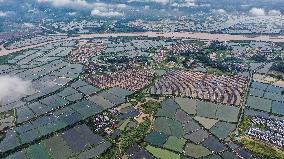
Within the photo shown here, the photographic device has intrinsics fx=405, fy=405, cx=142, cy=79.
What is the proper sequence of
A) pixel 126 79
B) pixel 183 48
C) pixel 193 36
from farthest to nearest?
pixel 193 36, pixel 183 48, pixel 126 79

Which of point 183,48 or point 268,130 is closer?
point 268,130

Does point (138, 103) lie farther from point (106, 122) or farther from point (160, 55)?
point (160, 55)

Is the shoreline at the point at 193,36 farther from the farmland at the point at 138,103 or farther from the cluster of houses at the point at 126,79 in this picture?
the cluster of houses at the point at 126,79

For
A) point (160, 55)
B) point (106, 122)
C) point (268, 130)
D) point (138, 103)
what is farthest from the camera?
point (160, 55)

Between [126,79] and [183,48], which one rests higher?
[183,48]

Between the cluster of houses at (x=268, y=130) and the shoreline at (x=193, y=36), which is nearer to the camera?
the cluster of houses at (x=268, y=130)

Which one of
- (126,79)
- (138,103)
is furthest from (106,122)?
(126,79)

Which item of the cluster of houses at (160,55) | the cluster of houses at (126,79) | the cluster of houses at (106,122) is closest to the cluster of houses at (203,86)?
the cluster of houses at (126,79)

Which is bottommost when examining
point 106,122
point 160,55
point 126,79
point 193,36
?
point 106,122

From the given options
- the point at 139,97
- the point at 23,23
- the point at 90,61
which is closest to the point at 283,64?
the point at 139,97
